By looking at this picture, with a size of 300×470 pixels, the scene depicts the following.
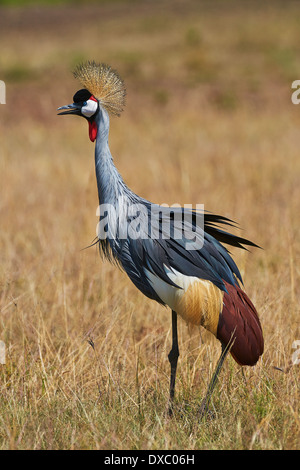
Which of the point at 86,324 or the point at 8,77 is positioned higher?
the point at 8,77

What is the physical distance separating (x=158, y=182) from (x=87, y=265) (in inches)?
108

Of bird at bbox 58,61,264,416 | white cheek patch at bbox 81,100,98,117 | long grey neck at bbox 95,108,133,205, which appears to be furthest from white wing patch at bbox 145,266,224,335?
white cheek patch at bbox 81,100,98,117

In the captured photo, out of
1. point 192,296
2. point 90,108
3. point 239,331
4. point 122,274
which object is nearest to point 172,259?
point 192,296

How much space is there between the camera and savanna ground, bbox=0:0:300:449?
2.66m

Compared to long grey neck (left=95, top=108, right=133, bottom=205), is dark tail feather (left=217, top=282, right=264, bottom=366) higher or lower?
lower

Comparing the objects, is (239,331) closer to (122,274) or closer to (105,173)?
(105,173)

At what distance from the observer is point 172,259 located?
276 cm

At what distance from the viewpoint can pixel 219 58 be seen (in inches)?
786

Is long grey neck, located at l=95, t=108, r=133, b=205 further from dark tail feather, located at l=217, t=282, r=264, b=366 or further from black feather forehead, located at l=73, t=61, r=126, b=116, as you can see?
dark tail feather, located at l=217, t=282, r=264, b=366

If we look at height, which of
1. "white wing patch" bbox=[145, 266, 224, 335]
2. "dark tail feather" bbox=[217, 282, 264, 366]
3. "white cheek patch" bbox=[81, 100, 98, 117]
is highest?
"white cheek patch" bbox=[81, 100, 98, 117]

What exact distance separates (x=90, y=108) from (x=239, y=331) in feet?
3.89

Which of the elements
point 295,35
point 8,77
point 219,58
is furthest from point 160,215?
point 295,35

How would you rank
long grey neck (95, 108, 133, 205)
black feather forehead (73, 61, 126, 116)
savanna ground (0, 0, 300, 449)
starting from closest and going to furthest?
savanna ground (0, 0, 300, 449), long grey neck (95, 108, 133, 205), black feather forehead (73, 61, 126, 116)
